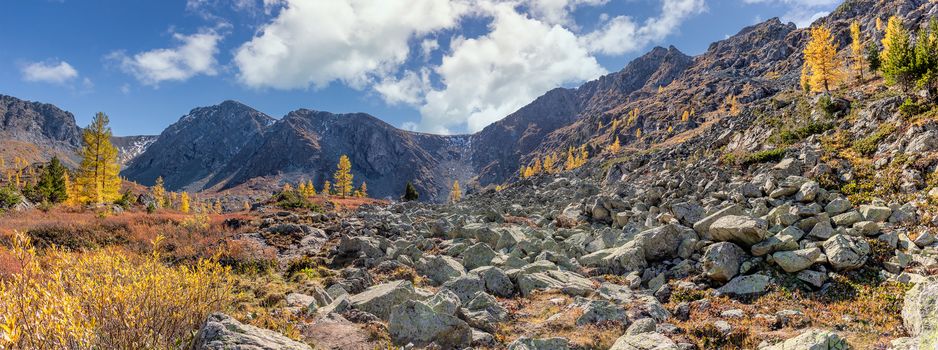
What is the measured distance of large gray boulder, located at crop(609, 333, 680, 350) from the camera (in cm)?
729

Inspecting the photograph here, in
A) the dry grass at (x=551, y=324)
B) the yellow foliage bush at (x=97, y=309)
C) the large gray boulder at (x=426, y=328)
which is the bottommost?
the dry grass at (x=551, y=324)

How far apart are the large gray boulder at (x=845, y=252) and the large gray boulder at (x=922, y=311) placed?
4209 millimetres

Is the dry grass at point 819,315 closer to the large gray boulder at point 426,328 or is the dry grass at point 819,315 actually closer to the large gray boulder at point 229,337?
the large gray boulder at point 426,328

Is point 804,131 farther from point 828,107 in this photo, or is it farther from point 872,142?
point 872,142

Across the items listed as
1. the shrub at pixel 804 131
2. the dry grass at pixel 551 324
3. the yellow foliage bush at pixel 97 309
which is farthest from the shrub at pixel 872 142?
the yellow foliage bush at pixel 97 309

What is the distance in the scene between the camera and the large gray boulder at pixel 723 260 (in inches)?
499

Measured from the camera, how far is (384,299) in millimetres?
10641

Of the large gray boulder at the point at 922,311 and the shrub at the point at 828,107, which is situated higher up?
the shrub at the point at 828,107

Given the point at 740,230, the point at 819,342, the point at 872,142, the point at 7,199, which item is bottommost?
the point at 819,342

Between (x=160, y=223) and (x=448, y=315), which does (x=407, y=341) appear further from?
(x=160, y=223)

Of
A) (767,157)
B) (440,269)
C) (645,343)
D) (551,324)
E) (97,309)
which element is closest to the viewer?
(97,309)

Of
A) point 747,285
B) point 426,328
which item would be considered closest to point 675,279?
point 747,285

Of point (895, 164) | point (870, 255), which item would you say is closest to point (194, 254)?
point (870, 255)

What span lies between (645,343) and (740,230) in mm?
8162
